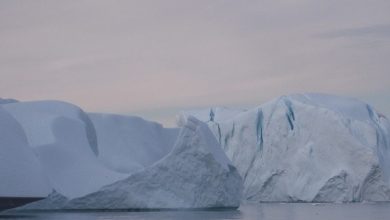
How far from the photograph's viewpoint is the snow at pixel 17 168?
47.7ft

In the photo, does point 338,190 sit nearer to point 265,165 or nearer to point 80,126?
point 265,165

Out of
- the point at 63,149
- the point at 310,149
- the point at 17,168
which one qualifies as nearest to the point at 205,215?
the point at 63,149

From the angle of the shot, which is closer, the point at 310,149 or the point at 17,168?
the point at 17,168

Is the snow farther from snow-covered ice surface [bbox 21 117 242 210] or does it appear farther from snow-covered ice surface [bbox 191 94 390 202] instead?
snow-covered ice surface [bbox 191 94 390 202]

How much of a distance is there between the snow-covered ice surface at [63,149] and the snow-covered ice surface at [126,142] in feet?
4.42

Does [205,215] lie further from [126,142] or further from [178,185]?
[126,142]

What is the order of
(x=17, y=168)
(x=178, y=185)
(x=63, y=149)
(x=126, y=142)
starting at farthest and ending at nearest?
(x=126, y=142) → (x=178, y=185) → (x=63, y=149) → (x=17, y=168)

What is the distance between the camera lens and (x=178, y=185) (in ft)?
62.9

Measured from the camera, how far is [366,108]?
3350cm

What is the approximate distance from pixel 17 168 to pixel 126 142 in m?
8.18

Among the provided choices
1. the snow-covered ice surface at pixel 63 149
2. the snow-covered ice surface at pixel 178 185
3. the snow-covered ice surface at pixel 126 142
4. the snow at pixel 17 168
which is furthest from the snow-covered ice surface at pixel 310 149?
the snow at pixel 17 168

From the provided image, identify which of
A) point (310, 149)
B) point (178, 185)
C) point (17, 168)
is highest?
point (17, 168)

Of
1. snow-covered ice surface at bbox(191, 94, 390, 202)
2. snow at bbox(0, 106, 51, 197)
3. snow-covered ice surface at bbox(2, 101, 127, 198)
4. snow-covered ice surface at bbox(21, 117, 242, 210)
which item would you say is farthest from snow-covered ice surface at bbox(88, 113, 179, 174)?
snow-covered ice surface at bbox(191, 94, 390, 202)

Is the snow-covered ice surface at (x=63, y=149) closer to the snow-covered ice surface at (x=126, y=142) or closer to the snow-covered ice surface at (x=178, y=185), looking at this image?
the snow-covered ice surface at (x=178, y=185)
